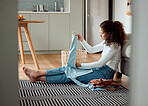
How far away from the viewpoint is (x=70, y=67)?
282cm

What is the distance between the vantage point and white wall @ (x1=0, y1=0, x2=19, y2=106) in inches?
23.8

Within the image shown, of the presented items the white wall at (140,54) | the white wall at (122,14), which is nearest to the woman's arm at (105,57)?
the white wall at (140,54)

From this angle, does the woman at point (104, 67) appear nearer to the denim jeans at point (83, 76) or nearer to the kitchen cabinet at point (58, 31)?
the denim jeans at point (83, 76)

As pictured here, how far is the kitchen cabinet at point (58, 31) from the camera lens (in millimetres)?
6020

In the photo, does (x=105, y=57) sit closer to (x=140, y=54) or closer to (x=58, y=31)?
(x=140, y=54)

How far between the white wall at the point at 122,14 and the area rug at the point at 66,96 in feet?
10.4

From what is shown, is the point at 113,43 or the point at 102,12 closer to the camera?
the point at 113,43

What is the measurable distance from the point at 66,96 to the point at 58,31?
390cm

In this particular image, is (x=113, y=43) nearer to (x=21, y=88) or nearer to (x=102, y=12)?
(x=21, y=88)

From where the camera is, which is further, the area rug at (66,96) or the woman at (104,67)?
the woman at (104,67)

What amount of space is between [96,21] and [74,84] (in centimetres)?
368

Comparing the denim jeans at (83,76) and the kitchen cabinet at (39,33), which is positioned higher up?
the kitchen cabinet at (39,33)

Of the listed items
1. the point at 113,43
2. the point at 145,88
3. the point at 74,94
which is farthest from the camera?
the point at 113,43

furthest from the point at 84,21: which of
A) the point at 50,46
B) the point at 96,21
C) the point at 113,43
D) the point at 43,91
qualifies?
the point at 43,91
